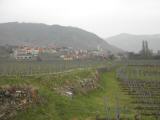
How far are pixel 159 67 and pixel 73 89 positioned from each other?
6119cm

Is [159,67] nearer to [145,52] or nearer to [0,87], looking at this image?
[145,52]

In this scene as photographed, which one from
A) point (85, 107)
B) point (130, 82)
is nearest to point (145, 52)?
point (130, 82)

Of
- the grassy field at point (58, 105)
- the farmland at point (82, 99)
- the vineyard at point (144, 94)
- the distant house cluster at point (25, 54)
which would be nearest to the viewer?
the grassy field at point (58, 105)

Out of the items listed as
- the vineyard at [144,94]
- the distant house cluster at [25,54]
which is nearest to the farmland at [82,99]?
the vineyard at [144,94]

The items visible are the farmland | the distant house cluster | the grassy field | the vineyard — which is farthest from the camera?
the distant house cluster

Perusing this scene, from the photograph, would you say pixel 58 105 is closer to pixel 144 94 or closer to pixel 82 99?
pixel 82 99

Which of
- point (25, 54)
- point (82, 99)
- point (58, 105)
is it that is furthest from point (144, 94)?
point (25, 54)

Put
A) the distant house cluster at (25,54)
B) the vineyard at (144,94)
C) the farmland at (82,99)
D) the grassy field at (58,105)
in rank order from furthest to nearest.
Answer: the distant house cluster at (25,54), the vineyard at (144,94), the farmland at (82,99), the grassy field at (58,105)

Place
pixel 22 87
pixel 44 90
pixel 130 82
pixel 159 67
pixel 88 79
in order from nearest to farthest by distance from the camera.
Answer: pixel 22 87 < pixel 44 90 < pixel 88 79 < pixel 130 82 < pixel 159 67

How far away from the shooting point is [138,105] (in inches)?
1700

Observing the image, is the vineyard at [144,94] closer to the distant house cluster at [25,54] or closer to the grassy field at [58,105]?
the grassy field at [58,105]

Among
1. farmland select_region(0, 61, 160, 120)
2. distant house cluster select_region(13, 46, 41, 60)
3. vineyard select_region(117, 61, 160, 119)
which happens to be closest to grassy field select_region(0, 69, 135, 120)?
farmland select_region(0, 61, 160, 120)

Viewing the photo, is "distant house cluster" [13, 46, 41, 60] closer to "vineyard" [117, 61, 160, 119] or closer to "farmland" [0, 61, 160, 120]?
"vineyard" [117, 61, 160, 119]

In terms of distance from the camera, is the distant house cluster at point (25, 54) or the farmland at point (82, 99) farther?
the distant house cluster at point (25, 54)
